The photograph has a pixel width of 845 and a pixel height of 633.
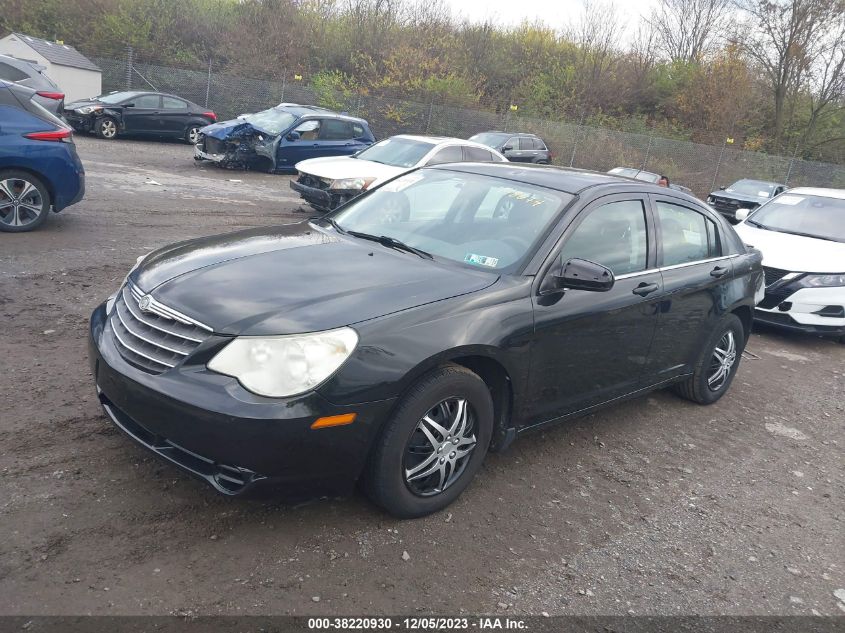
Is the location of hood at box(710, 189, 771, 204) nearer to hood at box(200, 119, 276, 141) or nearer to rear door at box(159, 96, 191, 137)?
hood at box(200, 119, 276, 141)

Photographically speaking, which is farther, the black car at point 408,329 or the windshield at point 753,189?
the windshield at point 753,189

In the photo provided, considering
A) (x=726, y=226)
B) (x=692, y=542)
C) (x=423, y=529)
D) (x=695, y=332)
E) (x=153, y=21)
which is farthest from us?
(x=153, y=21)

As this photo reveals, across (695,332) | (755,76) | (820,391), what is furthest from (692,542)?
(755,76)

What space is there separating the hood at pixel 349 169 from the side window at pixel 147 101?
34.1 feet

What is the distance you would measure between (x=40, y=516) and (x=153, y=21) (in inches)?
1327

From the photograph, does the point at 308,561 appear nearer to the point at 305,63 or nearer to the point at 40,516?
the point at 40,516

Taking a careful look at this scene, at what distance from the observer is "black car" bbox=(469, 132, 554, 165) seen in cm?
2164

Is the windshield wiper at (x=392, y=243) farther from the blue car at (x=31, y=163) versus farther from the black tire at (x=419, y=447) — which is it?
the blue car at (x=31, y=163)

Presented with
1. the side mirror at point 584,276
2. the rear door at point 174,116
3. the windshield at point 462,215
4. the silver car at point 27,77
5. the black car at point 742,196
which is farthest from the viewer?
the rear door at point 174,116

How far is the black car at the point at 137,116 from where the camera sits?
19.2 metres

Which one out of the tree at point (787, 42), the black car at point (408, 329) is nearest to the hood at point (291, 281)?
the black car at point (408, 329)

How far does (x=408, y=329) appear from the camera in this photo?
3.27m

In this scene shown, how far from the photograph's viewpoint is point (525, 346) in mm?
3750

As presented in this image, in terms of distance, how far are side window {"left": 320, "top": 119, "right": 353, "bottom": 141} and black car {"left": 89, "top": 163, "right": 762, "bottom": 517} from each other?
39.4 feet
